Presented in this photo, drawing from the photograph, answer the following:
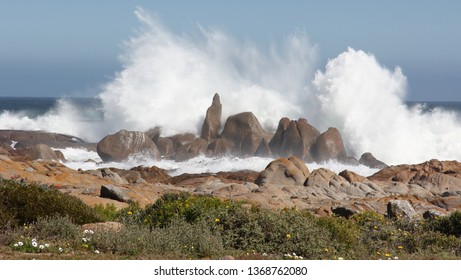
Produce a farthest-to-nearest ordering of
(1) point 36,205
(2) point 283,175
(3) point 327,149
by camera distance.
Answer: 1. (3) point 327,149
2. (2) point 283,175
3. (1) point 36,205

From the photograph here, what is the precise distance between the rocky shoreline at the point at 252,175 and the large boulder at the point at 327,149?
0.26ft

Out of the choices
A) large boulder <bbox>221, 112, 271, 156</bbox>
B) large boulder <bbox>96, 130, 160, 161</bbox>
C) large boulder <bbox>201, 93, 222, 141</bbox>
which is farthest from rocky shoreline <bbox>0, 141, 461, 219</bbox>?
large boulder <bbox>201, 93, 222, 141</bbox>

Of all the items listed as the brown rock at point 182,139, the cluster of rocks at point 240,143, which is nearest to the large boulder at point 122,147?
the cluster of rocks at point 240,143

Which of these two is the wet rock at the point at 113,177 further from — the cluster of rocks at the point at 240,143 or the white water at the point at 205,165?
the cluster of rocks at the point at 240,143

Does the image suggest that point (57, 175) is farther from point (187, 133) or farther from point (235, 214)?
point (187, 133)

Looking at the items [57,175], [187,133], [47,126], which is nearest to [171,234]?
[57,175]

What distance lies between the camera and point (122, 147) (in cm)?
6062

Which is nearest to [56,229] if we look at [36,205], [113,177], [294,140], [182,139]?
[36,205]

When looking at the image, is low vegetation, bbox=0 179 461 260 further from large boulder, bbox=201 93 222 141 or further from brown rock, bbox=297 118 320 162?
large boulder, bbox=201 93 222 141

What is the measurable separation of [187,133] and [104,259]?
5821cm

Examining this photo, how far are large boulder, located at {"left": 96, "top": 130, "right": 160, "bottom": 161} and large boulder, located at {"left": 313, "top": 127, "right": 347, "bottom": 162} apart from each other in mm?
13224

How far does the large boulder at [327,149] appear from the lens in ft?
202

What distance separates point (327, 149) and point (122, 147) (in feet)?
53.7

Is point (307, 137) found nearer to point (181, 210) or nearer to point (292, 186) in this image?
point (292, 186)
